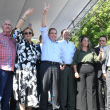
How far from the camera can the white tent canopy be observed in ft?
18.1

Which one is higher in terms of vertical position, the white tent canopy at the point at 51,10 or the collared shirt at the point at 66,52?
the white tent canopy at the point at 51,10

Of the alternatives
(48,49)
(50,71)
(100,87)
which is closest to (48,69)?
(50,71)

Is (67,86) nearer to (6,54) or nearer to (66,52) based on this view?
(66,52)

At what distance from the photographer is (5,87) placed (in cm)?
287

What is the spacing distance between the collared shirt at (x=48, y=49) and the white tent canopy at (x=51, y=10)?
2.67m

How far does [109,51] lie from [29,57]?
1.73 metres

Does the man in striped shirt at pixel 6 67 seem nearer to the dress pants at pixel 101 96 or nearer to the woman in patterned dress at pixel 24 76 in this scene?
the woman in patterned dress at pixel 24 76

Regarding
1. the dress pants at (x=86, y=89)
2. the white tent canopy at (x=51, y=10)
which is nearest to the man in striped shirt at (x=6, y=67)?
the dress pants at (x=86, y=89)

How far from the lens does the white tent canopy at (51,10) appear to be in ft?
18.1

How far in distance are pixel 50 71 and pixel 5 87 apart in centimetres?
89

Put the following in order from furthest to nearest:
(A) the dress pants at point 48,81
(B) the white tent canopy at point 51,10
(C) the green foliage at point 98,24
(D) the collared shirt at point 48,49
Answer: (C) the green foliage at point 98,24 → (B) the white tent canopy at point 51,10 → (D) the collared shirt at point 48,49 → (A) the dress pants at point 48,81

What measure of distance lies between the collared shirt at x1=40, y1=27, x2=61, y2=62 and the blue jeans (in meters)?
0.75

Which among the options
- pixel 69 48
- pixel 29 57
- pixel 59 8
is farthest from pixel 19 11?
pixel 29 57

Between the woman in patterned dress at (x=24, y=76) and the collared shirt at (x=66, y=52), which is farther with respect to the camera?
the collared shirt at (x=66, y=52)
